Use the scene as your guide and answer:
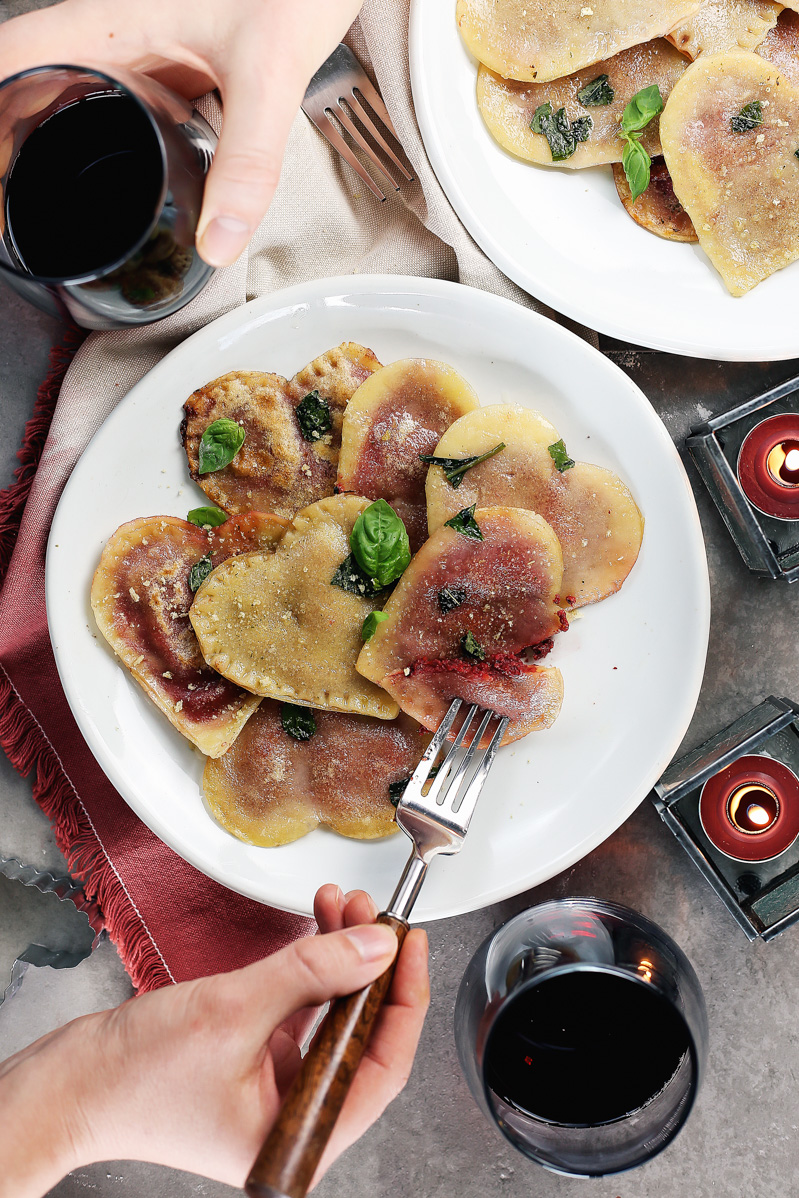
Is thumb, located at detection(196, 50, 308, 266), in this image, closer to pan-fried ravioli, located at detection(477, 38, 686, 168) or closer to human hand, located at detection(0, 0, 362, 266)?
A: human hand, located at detection(0, 0, 362, 266)

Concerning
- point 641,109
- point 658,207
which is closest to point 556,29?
point 641,109

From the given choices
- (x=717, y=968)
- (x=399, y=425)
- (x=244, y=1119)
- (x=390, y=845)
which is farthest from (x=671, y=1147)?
(x=399, y=425)

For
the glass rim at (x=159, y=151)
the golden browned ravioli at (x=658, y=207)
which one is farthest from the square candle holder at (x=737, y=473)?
the glass rim at (x=159, y=151)

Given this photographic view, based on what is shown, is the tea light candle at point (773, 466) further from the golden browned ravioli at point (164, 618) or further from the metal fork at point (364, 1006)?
the golden browned ravioli at point (164, 618)

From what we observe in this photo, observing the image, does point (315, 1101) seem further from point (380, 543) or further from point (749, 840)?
point (749, 840)

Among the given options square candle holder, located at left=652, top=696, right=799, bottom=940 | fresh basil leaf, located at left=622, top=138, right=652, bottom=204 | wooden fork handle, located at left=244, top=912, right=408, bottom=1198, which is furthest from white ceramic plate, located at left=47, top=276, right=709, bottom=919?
wooden fork handle, located at left=244, top=912, right=408, bottom=1198
